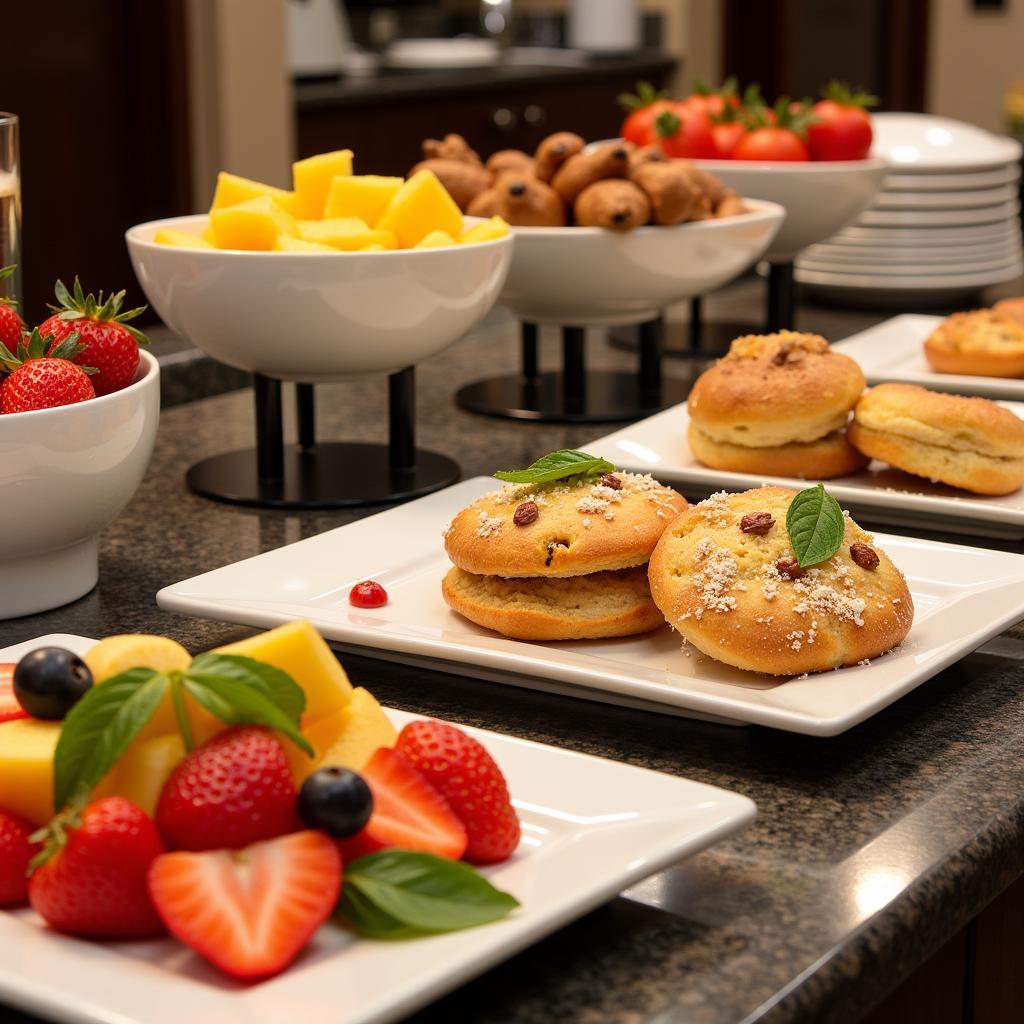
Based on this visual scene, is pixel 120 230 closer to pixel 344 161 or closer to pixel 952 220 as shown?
pixel 952 220

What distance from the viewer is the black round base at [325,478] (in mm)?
1427

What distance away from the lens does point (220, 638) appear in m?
1.11

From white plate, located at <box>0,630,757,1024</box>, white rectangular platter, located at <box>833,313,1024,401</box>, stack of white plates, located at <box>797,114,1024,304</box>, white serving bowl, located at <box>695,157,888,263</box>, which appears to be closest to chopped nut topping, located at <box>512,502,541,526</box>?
white plate, located at <box>0,630,757,1024</box>

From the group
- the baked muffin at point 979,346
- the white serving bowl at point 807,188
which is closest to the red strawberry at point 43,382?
the baked muffin at point 979,346

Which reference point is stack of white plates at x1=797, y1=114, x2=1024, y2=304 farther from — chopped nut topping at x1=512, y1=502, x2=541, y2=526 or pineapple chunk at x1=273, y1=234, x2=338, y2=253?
chopped nut topping at x1=512, y1=502, x2=541, y2=526

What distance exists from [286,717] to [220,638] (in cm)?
44

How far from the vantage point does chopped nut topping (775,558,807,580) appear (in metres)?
0.96

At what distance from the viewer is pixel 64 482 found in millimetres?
1089

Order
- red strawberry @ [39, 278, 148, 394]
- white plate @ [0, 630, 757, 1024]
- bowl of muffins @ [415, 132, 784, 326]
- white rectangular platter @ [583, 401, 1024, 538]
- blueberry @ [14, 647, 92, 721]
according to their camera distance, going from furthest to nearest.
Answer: bowl of muffins @ [415, 132, 784, 326], white rectangular platter @ [583, 401, 1024, 538], red strawberry @ [39, 278, 148, 394], blueberry @ [14, 647, 92, 721], white plate @ [0, 630, 757, 1024]

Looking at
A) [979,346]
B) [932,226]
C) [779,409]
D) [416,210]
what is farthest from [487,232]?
[932,226]

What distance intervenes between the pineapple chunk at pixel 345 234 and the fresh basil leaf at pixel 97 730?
78 cm

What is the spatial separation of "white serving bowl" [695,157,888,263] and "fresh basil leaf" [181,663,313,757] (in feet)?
4.61

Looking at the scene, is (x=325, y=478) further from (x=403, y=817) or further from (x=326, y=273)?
(x=403, y=817)

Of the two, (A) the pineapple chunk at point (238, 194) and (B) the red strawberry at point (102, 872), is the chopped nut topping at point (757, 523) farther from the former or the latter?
(A) the pineapple chunk at point (238, 194)
